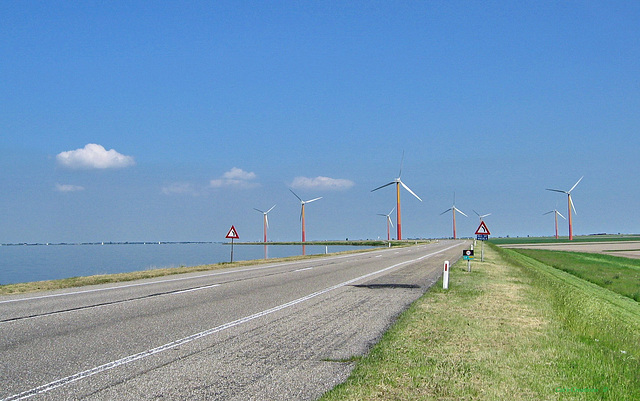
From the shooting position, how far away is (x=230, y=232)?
3469cm

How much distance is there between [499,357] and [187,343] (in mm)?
5031

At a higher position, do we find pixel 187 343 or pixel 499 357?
pixel 187 343

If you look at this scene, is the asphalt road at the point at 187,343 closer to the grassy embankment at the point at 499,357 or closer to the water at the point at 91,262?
the grassy embankment at the point at 499,357

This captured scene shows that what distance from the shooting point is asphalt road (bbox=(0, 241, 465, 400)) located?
6.19 meters

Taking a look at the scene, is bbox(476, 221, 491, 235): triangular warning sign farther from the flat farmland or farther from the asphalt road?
the flat farmland

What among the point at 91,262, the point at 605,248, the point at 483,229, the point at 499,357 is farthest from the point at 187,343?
the point at 605,248

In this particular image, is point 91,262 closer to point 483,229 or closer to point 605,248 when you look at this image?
point 483,229

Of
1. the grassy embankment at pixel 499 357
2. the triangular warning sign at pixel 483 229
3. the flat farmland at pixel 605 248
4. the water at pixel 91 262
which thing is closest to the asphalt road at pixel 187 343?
the grassy embankment at pixel 499 357

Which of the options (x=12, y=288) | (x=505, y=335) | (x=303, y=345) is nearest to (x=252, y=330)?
(x=303, y=345)

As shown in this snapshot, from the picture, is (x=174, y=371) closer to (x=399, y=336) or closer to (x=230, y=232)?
(x=399, y=336)

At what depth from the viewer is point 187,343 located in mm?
8562

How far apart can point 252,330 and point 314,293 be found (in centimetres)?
637

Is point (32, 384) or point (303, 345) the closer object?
point (32, 384)

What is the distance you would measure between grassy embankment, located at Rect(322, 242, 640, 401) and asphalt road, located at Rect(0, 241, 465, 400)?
579 mm
